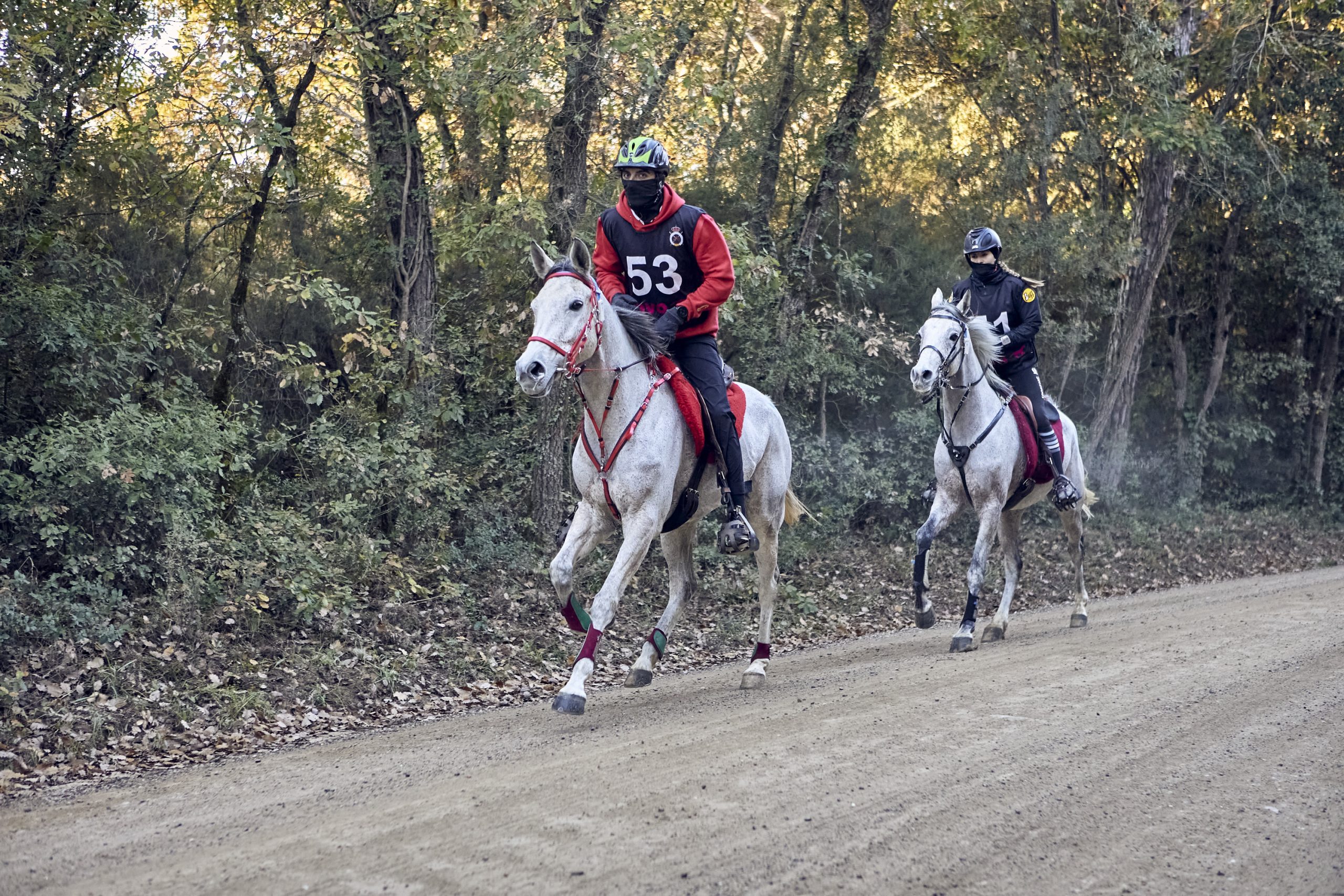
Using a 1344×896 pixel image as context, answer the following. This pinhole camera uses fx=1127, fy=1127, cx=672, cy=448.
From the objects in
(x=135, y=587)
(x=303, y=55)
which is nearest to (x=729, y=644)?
(x=135, y=587)

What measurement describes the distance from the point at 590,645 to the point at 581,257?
2.51 m

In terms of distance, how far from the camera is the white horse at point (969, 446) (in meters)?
10.6

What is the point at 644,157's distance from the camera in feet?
25.0

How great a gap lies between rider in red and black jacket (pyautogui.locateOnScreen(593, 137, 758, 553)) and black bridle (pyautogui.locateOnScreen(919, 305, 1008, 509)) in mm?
2956

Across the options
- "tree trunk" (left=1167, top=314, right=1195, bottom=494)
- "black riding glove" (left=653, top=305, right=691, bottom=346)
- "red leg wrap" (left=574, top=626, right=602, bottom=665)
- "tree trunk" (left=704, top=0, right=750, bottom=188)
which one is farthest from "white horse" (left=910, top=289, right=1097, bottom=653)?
"tree trunk" (left=1167, top=314, right=1195, bottom=494)

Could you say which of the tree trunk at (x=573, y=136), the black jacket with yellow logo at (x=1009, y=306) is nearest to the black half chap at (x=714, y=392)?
the black jacket with yellow logo at (x=1009, y=306)

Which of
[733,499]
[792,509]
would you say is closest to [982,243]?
[792,509]

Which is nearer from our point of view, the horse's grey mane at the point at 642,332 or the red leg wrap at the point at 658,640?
the horse's grey mane at the point at 642,332

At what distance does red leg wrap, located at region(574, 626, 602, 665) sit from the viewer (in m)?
7.26

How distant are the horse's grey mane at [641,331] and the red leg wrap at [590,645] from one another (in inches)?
76.2

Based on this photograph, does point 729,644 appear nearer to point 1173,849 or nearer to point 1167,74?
point 1173,849

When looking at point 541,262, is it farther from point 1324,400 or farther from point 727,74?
point 1324,400

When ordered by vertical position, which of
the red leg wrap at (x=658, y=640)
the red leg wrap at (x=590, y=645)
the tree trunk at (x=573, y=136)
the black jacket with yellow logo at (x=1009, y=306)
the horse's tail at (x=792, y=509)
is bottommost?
the red leg wrap at (x=658, y=640)

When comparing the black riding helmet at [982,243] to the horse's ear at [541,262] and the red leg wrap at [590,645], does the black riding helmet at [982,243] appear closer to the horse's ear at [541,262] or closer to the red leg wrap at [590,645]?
the horse's ear at [541,262]
